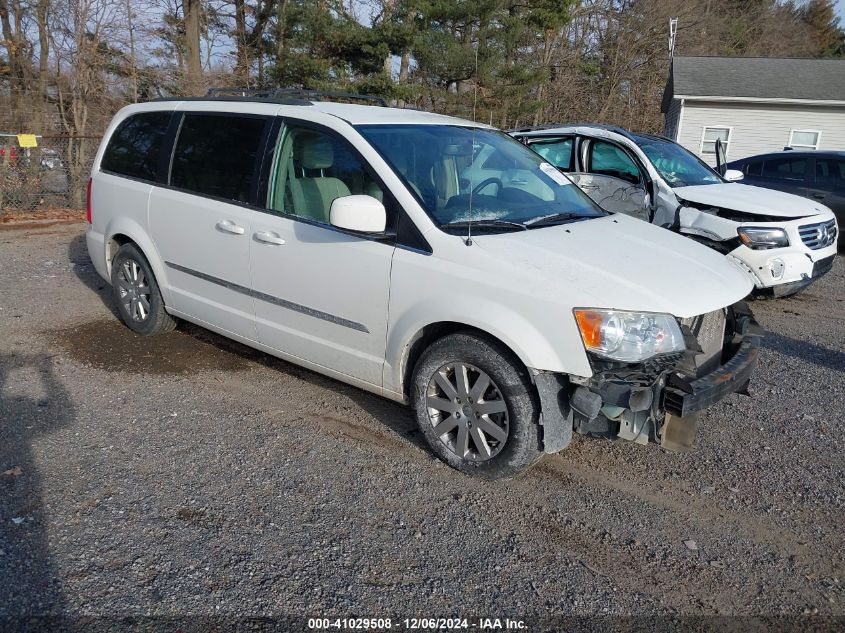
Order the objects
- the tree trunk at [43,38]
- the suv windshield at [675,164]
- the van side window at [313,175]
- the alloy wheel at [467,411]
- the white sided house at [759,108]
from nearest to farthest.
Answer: the alloy wheel at [467,411] < the van side window at [313,175] < the suv windshield at [675,164] < the tree trunk at [43,38] < the white sided house at [759,108]

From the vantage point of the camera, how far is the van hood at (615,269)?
3191mm

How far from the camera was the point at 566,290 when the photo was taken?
3.19 metres

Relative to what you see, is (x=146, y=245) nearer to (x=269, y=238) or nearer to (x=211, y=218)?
(x=211, y=218)

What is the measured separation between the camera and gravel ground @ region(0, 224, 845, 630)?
→ 2738 millimetres

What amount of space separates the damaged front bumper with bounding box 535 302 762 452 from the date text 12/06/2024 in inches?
38.5

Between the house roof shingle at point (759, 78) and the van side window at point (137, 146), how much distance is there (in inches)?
845

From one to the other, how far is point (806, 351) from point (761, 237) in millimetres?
1370

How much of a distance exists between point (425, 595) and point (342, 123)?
2730 mm

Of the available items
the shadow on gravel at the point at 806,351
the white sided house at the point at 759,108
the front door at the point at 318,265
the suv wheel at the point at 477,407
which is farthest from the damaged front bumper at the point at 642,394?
the white sided house at the point at 759,108

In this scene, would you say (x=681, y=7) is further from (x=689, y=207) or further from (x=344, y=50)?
(x=689, y=207)

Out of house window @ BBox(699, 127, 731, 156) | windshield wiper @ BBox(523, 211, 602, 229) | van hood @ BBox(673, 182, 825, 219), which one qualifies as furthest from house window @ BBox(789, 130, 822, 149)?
windshield wiper @ BBox(523, 211, 602, 229)

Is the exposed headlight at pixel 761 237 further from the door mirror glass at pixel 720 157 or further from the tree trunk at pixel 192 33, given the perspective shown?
the tree trunk at pixel 192 33

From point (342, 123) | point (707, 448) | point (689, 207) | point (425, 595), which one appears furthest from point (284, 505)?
point (689, 207)

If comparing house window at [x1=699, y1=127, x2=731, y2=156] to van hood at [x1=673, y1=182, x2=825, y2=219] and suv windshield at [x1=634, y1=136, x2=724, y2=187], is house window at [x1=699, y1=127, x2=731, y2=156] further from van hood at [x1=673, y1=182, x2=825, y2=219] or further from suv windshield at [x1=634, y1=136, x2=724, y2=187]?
van hood at [x1=673, y1=182, x2=825, y2=219]
